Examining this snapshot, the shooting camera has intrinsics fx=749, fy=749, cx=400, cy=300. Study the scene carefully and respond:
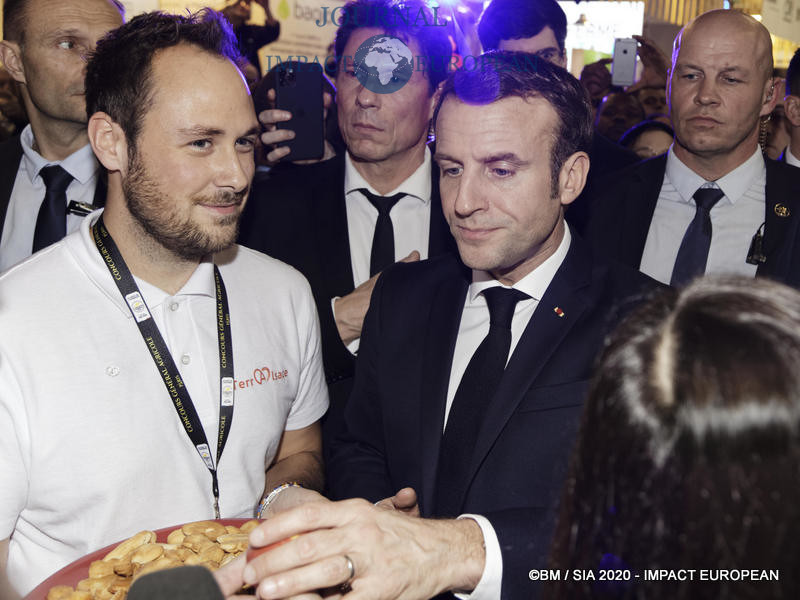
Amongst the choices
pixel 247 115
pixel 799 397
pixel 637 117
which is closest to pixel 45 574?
pixel 247 115

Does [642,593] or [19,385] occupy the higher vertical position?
[642,593]

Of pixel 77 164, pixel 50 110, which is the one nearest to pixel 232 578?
pixel 77 164

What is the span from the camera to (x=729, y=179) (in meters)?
3.00

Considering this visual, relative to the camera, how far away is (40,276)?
1.73 metres

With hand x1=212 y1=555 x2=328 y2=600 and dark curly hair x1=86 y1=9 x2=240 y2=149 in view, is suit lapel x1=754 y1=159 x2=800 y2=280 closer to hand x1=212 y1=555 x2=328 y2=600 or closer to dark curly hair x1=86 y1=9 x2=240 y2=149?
dark curly hair x1=86 y1=9 x2=240 y2=149

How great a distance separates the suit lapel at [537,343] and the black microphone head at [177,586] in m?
1.03

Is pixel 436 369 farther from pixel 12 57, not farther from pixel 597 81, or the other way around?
pixel 597 81

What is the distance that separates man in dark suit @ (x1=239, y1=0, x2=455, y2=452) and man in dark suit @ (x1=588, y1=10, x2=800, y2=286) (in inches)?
30.6

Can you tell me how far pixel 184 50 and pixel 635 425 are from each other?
1.54m

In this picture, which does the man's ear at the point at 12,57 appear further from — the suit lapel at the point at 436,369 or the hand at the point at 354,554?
the hand at the point at 354,554

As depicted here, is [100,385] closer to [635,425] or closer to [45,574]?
[45,574]

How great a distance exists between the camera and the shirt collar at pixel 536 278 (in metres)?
1.96

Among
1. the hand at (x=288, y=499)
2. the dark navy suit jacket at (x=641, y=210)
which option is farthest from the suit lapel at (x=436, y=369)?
the dark navy suit jacket at (x=641, y=210)

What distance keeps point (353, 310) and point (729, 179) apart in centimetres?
165
